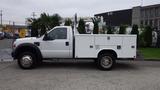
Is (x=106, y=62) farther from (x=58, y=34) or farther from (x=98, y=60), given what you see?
(x=58, y=34)

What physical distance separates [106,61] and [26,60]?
11.8 feet

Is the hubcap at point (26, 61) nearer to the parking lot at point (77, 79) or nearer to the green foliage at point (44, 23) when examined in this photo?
the parking lot at point (77, 79)

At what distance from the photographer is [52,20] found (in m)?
30.2

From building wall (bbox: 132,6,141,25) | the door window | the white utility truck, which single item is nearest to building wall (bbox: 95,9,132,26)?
building wall (bbox: 132,6,141,25)

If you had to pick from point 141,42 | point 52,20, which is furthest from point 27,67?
point 52,20

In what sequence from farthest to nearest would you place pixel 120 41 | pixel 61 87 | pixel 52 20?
pixel 52 20
pixel 120 41
pixel 61 87

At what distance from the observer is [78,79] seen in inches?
356

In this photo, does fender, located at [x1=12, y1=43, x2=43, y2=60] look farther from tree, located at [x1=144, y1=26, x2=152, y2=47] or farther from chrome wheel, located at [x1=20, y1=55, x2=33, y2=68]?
tree, located at [x1=144, y1=26, x2=152, y2=47]

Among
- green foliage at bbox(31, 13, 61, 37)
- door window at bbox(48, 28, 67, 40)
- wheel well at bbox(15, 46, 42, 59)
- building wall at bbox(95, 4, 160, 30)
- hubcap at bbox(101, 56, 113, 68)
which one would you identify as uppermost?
building wall at bbox(95, 4, 160, 30)

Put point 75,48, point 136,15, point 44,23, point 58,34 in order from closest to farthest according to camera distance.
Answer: point 75,48 → point 58,34 → point 44,23 → point 136,15

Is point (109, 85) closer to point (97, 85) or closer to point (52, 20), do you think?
point (97, 85)

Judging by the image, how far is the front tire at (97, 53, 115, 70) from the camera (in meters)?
11.2

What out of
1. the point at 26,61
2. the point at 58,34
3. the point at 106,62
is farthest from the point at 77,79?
the point at 26,61

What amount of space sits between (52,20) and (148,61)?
17.7m
